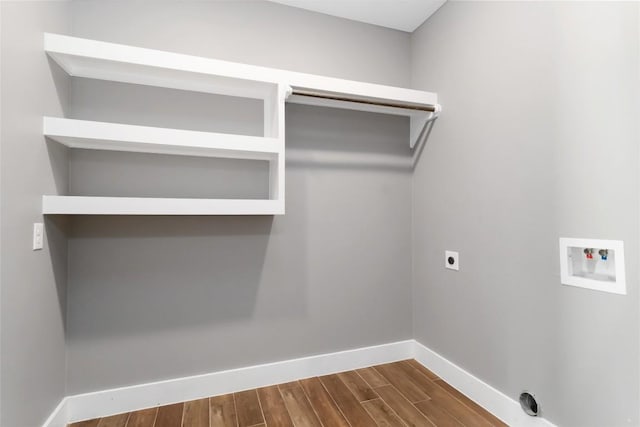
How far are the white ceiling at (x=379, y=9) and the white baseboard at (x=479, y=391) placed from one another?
7.57 ft

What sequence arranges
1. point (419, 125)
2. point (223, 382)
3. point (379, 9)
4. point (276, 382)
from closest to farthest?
point (223, 382) < point (276, 382) < point (379, 9) < point (419, 125)

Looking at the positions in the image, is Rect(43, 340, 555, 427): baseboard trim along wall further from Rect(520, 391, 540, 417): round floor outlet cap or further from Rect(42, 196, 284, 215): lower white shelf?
Rect(42, 196, 284, 215): lower white shelf

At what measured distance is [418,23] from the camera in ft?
7.31

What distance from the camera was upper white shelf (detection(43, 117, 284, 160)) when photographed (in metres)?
1.36

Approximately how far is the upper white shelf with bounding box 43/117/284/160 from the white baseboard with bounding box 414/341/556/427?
1.68m

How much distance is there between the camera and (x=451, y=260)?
1963mm

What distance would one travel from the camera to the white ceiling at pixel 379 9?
2.01 meters

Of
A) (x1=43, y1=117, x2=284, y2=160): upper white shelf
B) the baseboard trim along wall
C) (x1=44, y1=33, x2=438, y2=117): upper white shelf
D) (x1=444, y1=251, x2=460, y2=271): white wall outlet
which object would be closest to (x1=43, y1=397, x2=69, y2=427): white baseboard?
the baseboard trim along wall

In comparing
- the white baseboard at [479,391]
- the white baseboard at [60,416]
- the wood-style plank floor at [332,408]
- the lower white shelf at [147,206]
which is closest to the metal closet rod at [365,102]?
the lower white shelf at [147,206]

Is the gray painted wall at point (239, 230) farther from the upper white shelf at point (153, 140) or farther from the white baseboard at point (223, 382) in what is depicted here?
the upper white shelf at point (153, 140)

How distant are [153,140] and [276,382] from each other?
1.58m

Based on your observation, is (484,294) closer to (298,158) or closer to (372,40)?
(298,158)

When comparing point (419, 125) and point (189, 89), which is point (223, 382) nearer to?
point (189, 89)

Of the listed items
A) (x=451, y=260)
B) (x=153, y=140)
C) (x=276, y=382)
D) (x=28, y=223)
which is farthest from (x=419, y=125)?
(x=28, y=223)
